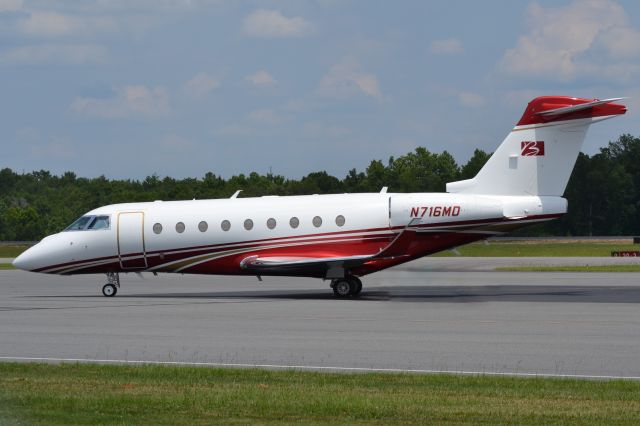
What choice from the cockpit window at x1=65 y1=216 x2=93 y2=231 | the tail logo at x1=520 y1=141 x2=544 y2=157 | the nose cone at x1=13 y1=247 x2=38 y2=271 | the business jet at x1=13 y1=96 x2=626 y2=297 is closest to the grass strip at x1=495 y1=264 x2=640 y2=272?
the business jet at x1=13 y1=96 x2=626 y2=297

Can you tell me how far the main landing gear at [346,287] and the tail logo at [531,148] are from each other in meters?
6.07

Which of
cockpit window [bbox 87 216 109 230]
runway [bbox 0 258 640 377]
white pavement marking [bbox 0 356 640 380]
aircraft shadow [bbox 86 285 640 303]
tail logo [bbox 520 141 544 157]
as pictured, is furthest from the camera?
cockpit window [bbox 87 216 109 230]

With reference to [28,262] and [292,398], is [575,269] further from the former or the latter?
[292,398]

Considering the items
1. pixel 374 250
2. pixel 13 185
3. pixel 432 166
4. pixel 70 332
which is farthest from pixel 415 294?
pixel 13 185

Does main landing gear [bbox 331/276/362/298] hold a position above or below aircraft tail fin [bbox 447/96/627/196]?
below

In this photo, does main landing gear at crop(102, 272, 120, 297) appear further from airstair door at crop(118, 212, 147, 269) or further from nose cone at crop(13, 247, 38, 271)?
nose cone at crop(13, 247, 38, 271)

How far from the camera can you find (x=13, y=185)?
18488 centimetres

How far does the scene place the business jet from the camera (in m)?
30.0

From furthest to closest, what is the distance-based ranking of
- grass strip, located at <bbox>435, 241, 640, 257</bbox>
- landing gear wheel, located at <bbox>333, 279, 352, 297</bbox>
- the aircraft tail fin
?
grass strip, located at <bbox>435, 241, 640, 257</bbox> → landing gear wheel, located at <bbox>333, 279, 352, 297</bbox> → the aircraft tail fin

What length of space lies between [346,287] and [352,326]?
30.1 ft

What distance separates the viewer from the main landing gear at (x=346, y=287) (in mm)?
30922

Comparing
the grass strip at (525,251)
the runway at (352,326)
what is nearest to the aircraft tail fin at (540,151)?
the runway at (352,326)

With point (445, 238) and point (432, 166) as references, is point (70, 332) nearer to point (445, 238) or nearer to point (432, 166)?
point (445, 238)

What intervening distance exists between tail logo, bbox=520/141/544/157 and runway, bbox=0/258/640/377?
401cm
